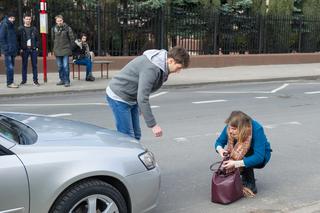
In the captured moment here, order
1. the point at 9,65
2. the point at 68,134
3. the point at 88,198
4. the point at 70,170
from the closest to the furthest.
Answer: the point at 70,170
the point at 88,198
the point at 68,134
the point at 9,65

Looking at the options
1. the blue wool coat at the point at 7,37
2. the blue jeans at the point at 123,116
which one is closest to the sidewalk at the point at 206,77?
the blue wool coat at the point at 7,37

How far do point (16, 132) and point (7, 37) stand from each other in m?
9.45

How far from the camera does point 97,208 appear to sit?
370cm

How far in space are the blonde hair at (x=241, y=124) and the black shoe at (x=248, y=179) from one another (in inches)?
17.8

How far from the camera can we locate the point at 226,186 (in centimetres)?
476

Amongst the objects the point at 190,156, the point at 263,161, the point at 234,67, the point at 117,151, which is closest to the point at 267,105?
the point at 190,156

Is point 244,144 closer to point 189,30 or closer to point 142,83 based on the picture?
point 142,83

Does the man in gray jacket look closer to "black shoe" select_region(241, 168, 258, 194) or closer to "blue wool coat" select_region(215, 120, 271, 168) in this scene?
"blue wool coat" select_region(215, 120, 271, 168)

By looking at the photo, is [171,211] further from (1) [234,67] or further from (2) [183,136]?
(1) [234,67]

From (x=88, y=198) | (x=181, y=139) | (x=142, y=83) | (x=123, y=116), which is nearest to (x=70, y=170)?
(x=88, y=198)

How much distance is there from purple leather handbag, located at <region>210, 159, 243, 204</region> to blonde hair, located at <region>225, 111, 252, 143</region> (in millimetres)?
332

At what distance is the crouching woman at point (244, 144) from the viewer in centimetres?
477

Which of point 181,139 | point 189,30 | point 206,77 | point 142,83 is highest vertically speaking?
point 189,30

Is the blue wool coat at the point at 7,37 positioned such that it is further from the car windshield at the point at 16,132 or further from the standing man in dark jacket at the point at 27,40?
the car windshield at the point at 16,132
